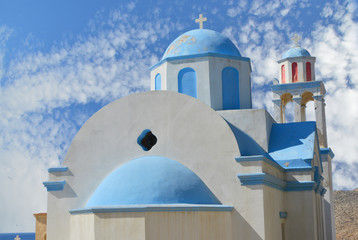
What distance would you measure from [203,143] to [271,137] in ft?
9.81

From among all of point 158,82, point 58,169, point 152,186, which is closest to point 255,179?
point 152,186

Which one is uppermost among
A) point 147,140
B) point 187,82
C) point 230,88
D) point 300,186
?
point 187,82

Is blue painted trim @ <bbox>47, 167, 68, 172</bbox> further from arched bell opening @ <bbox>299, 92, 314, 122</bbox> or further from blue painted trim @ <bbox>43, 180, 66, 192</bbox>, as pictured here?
arched bell opening @ <bbox>299, 92, 314, 122</bbox>

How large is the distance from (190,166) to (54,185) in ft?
11.4

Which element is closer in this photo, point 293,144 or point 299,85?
point 293,144

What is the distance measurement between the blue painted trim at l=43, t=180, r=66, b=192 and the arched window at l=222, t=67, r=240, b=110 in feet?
15.8

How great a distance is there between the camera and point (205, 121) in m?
11.7

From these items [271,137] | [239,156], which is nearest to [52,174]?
[239,156]

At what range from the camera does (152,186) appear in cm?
1053

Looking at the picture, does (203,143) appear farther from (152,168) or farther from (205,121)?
(152,168)

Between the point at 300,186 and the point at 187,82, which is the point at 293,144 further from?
the point at 187,82

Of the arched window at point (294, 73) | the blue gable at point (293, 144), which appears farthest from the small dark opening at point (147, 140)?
the arched window at point (294, 73)

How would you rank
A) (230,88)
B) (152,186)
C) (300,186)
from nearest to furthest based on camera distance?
(152,186), (300,186), (230,88)

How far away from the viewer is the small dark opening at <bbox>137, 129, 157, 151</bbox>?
1206 cm
